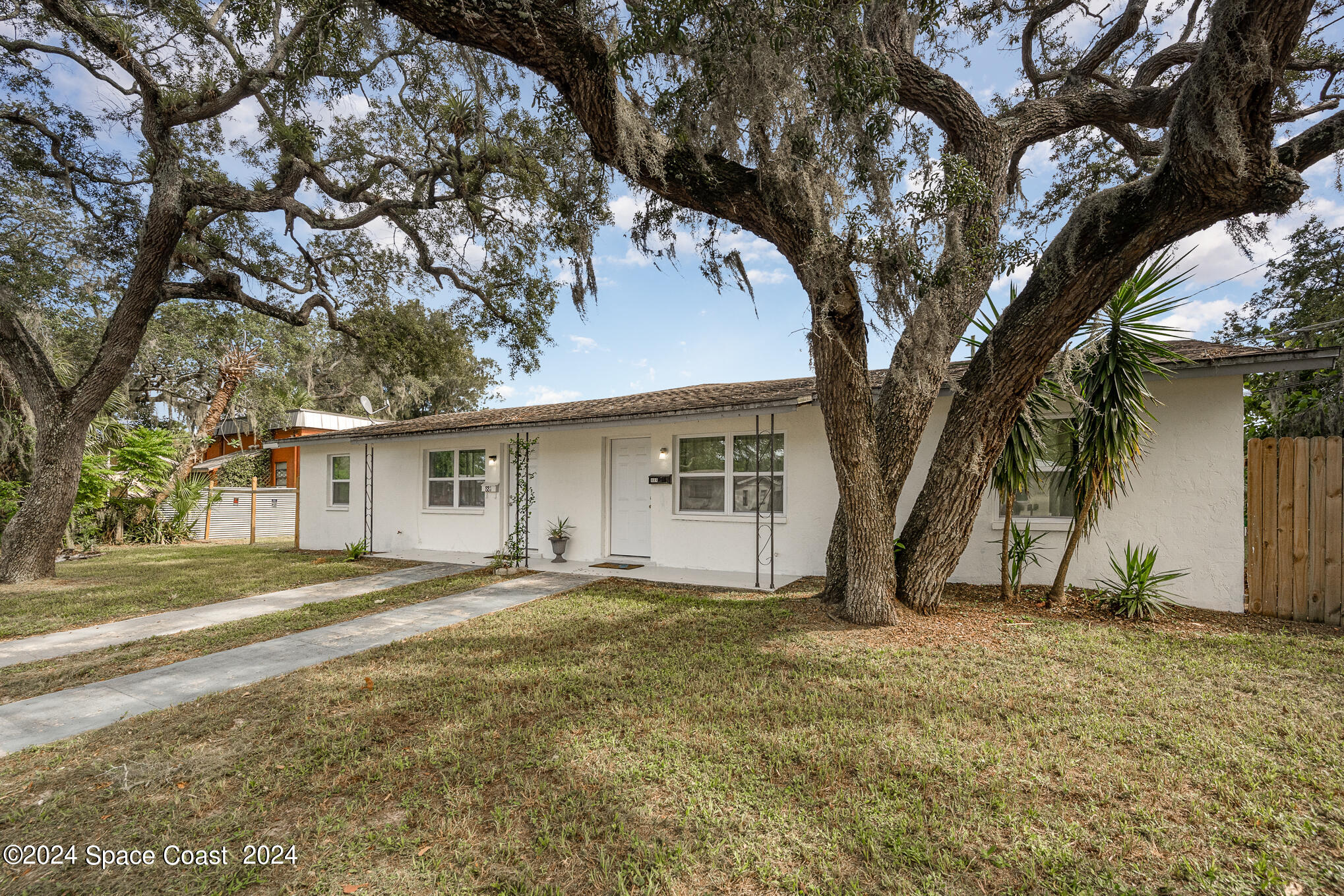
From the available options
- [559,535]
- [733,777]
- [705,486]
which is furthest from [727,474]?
[733,777]

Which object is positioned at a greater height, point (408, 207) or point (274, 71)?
point (274, 71)

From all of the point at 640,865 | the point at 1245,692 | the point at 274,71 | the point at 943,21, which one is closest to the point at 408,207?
the point at 274,71

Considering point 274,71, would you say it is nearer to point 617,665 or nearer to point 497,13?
point 497,13

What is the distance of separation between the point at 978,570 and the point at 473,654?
653 centimetres

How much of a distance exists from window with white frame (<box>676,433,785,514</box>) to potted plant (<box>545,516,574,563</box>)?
2374 mm

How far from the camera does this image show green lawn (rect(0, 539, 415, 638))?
7004 mm

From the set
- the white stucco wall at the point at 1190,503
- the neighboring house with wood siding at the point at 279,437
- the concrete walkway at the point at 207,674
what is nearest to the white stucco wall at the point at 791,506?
the white stucco wall at the point at 1190,503

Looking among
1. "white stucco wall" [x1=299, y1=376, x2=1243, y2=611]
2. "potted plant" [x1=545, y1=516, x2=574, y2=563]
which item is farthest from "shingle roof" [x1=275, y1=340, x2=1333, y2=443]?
"potted plant" [x1=545, y1=516, x2=574, y2=563]

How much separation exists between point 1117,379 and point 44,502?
15.5 meters

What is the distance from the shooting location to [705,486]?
9695 millimetres

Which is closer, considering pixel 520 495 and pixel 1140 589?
pixel 1140 589

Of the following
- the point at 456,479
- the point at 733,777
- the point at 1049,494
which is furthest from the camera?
the point at 456,479

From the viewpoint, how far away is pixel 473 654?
5156 mm

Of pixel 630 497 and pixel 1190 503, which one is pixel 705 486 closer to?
pixel 630 497
